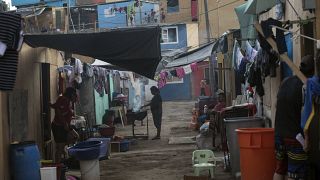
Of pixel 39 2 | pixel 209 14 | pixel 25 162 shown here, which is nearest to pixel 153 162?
pixel 25 162

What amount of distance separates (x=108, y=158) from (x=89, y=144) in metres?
3.39

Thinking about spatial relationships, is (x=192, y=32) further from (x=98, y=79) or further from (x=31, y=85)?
(x=31, y=85)

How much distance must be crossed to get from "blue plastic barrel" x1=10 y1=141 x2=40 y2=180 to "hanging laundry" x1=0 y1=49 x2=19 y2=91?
2.11m

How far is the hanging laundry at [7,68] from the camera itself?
692cm

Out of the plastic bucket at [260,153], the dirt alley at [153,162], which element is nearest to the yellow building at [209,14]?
the dirt alley at [153,162]

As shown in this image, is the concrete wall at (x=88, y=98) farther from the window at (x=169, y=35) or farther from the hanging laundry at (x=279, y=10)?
the window at (x=169, y=35)

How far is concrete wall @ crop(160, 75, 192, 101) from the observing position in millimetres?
44219

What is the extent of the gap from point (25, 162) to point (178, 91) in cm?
3603

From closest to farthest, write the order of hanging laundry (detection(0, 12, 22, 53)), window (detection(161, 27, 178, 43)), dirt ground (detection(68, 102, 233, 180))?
hanging laundry (detection(0, 12, 22, 53)), dirt ground (detection(68, 102, 233, 180)), window (detection(161, 27, 178, 43))

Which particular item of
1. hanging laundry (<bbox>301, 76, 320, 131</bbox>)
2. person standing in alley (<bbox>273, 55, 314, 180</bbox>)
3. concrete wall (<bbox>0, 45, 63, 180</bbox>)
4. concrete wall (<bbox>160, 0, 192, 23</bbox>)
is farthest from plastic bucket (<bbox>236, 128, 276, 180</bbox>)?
concrete wall (<bbox>160, 0, 192, 23</bbox>)

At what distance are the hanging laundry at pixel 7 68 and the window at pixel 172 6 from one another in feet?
126

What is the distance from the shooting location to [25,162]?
8.83 meters

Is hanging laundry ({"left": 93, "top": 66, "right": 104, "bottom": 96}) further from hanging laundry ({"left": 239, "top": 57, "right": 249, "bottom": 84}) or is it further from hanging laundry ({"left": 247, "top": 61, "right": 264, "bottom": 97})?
hanging laundry ({"left": 247, "top": 61, "right": 264, "bottom": 97})

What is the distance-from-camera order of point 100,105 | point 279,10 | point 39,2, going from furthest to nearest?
1. point 39,2
2. point 100,105
3. point 279,10
